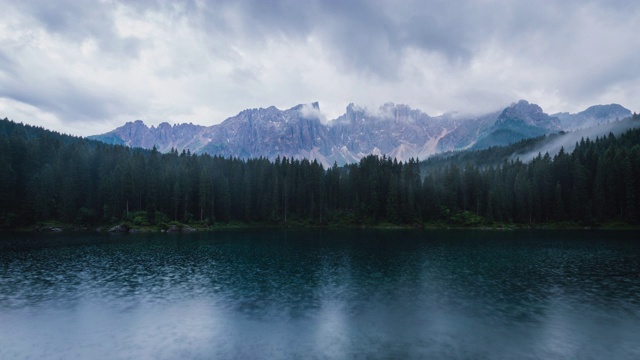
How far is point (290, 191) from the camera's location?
167m

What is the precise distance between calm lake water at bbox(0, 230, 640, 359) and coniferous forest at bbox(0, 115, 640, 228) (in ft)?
264

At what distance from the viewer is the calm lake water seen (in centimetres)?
2300

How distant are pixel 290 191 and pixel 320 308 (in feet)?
448

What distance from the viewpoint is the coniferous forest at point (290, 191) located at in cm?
12775

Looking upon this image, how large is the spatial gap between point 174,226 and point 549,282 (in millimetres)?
115694

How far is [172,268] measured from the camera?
51.4 m

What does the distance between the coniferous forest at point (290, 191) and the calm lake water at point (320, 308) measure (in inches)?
3163

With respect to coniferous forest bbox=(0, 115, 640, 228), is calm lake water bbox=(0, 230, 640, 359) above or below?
below

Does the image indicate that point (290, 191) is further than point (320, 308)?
Yes

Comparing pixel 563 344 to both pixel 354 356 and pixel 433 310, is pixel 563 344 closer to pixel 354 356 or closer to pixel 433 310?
pixel 433 310

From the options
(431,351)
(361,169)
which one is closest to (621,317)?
(431,351)

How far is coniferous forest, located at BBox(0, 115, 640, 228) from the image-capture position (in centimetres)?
12775

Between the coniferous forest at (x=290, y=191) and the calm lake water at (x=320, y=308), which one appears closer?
the calm lake water at (x=320, y=308)

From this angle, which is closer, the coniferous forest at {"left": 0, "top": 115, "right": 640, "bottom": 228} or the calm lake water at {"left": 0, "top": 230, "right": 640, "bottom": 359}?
the calm lake water at {"left": 0, "top": 230, "right": 640, "bottom": 359}
